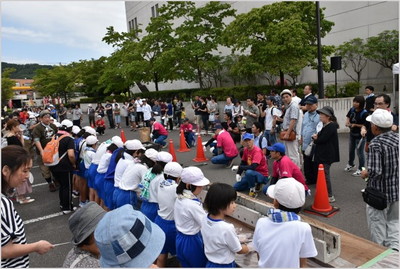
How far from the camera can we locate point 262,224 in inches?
98.3

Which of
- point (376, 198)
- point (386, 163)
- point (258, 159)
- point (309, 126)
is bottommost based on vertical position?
point (258, 159)

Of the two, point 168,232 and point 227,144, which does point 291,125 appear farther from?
point 168,232

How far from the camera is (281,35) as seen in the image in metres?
13.6

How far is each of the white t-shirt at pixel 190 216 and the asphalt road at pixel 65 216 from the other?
214 cm

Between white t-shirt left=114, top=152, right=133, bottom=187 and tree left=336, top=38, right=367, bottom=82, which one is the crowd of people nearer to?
white t-shirt left=114, top=152, right=133, bottom=187

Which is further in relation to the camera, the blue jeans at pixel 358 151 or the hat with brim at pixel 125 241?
the blue jeans at pixel 358 151

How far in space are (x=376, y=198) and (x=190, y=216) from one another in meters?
2.01

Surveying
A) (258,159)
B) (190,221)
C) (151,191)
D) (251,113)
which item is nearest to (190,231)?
(190,221)

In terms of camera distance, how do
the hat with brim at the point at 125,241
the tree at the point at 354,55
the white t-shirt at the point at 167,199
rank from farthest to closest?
the tree at the point at 354,55 < the white t-shirt at the point at 167,199 < the hat with brim at the point at 125,241

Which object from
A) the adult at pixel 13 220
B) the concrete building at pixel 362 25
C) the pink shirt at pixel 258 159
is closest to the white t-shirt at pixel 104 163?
the pink shirt at pixel 258 159

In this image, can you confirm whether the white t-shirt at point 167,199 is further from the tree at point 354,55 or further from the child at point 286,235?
the tree at point 354,55

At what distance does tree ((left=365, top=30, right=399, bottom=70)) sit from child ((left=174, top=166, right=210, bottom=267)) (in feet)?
48.0

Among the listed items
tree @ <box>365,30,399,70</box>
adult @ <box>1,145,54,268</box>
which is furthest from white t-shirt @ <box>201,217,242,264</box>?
tree @ <box>365,30,399,70</box>

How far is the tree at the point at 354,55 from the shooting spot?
51.4 feet
